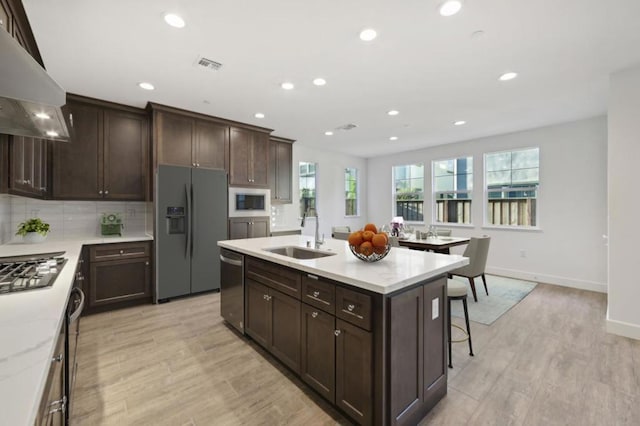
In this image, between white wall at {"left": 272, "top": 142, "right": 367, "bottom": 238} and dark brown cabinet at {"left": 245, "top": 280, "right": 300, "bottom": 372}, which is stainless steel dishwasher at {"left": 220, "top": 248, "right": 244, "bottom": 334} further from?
white wall at {"left": 272, "top": 142, "right": 367, "bottom": 238}

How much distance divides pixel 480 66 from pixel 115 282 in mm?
4702

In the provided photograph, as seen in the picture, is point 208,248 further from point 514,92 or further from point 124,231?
point 514,92

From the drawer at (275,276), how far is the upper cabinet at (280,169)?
300 cm

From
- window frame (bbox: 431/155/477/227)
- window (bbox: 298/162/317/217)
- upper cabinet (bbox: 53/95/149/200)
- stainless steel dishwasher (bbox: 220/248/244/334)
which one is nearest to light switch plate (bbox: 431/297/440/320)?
stainless steel dishwasher (bbox: 220/248/244/334)

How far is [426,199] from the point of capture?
259 inches

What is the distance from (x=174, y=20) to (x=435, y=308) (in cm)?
271

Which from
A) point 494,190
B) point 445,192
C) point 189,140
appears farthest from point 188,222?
point 494,190

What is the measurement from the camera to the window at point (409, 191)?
22.2 feet

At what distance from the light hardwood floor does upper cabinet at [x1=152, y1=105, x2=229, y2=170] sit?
6.95 ft

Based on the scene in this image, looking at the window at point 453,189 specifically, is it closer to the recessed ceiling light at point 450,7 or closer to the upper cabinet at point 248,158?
the upper cabinet at point 248,158

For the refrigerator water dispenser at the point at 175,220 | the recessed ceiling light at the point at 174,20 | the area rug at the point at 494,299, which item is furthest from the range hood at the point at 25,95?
the area rug at the point at 494,299

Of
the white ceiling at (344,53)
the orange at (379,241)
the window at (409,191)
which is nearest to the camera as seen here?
the orange at (379,241)

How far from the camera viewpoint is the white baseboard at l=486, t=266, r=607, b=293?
4.41 metres

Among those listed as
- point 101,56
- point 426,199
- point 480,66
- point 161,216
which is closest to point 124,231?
point 161,216
